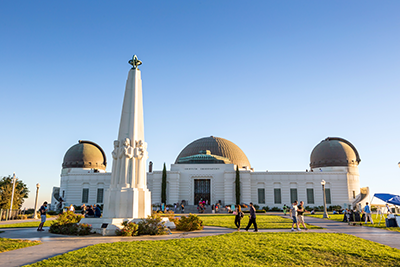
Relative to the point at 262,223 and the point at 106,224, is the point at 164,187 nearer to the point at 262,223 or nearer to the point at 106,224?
the point at 262,223

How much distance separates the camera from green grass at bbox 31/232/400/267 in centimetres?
711

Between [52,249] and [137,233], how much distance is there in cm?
404

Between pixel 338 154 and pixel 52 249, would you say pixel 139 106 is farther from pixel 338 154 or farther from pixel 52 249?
pixel 338 154

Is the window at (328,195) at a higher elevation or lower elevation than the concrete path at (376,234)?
higher

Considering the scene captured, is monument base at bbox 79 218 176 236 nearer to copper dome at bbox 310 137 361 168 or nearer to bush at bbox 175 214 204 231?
bush at bbox 175 214 204 231

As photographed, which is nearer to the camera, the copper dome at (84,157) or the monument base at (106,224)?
the monument base at (106,224)

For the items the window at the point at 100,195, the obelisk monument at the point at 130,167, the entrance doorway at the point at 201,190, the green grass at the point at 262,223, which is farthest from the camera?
the window at the point at 100,195

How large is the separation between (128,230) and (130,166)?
3.52 meters

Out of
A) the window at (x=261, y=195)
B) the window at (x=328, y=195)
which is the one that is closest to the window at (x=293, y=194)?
the window at (x=261, y=195)

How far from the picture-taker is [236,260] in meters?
7.36

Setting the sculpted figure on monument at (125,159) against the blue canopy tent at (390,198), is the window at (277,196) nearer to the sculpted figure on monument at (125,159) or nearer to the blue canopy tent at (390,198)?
the blue canopy tent at (390,198)

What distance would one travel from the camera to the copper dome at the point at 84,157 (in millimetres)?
53125

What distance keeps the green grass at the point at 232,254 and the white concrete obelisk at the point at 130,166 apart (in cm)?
461

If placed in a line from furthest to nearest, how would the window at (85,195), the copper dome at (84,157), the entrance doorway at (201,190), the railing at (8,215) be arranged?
1. the copper dome at (84,157)
2. the window at (85,195)
3. the entrance doorway at (201,190)
4. the railing at (8,215)
